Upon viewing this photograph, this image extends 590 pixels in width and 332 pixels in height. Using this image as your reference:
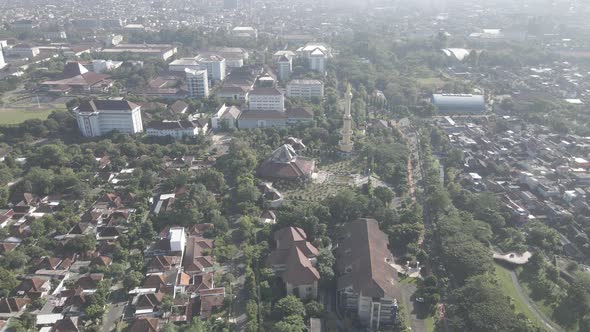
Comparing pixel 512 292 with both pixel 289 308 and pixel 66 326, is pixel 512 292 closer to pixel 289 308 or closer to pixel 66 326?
pixel 289 308

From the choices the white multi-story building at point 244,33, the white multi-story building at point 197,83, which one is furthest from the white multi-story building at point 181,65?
the white multi-story building at point 244,33

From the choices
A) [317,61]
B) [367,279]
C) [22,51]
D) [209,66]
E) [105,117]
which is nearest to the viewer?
[367,279]

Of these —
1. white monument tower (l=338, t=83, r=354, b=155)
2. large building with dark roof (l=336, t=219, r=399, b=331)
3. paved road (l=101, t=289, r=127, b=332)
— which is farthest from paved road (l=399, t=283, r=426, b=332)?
white monument tower (l=338, t=83, r=354, b=155)

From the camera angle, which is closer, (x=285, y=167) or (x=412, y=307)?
(x=412, y=307)

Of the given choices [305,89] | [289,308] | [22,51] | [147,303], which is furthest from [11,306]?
[22,51]

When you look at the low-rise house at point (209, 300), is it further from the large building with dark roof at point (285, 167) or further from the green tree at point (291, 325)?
the large building with dark roof at point (285, 167)
